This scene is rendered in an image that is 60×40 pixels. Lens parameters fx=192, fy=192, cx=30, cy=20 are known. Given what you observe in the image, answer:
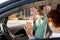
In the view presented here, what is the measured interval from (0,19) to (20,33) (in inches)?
48.6

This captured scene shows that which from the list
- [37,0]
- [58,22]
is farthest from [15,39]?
[37,0]

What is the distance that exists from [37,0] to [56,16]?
1.75 ft

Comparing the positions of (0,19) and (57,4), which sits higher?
(57,4)

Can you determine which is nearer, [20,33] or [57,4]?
[57,4]

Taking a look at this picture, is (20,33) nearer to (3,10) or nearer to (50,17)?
(50,17)

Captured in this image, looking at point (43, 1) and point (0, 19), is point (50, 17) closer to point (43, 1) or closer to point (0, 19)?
point (43, 1)

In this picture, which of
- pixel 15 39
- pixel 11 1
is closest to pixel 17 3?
pixel 11 1

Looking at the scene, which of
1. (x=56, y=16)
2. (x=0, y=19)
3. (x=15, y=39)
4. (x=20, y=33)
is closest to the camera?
(x=0, y=19)

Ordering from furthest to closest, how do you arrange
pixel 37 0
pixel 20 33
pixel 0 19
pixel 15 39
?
pixel 20 33
pixel 15 39
pixel 0 19
pixel 37 0

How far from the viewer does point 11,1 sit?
94.6 inches

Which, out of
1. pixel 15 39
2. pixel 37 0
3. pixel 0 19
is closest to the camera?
pixel 37 0

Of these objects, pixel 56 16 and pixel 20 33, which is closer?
pixel 56 16

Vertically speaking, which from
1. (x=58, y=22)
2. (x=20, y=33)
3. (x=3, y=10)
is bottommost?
(x=20, y=33)

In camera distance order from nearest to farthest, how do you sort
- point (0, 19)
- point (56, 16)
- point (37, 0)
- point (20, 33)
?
point (37, 0) → point (0, 19) → point (56, 16) → point (20, 33)
